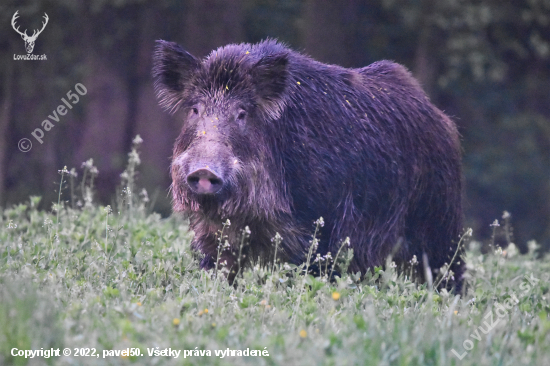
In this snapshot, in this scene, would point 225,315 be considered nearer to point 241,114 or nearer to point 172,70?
point 241,114

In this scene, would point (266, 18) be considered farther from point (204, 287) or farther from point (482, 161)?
point (204, 287)

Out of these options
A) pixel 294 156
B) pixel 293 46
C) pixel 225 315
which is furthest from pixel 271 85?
pixel 293 46

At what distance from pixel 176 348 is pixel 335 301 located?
4.04 feet

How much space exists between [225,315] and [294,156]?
1.71 m

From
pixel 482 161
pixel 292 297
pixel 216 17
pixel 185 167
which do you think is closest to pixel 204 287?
pixel 292 297

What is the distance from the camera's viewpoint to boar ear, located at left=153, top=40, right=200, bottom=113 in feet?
17.8

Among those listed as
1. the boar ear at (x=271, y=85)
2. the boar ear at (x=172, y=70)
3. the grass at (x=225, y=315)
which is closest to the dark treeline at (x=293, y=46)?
the boar ear at (x=172, y=70)

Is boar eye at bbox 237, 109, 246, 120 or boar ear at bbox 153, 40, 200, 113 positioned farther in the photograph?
boar ear at bbox 153, 40, 200, 113

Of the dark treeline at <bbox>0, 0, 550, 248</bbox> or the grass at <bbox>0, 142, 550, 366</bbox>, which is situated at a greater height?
the dark treeline at <bbox>0, 0, 550, 248</bbox>

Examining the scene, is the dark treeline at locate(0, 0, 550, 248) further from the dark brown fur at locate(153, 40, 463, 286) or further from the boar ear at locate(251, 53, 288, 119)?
the boar ear at locate(251, 53, 288, 119)

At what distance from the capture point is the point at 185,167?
4871 mm

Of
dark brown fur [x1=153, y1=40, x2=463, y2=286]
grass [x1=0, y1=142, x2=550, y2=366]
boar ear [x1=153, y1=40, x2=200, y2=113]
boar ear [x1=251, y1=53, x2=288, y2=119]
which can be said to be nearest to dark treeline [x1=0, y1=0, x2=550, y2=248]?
dark brown fur [x1=153, y1=40, x2=463, y2=286]

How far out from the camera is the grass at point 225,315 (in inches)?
124

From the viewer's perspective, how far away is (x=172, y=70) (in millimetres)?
5500
